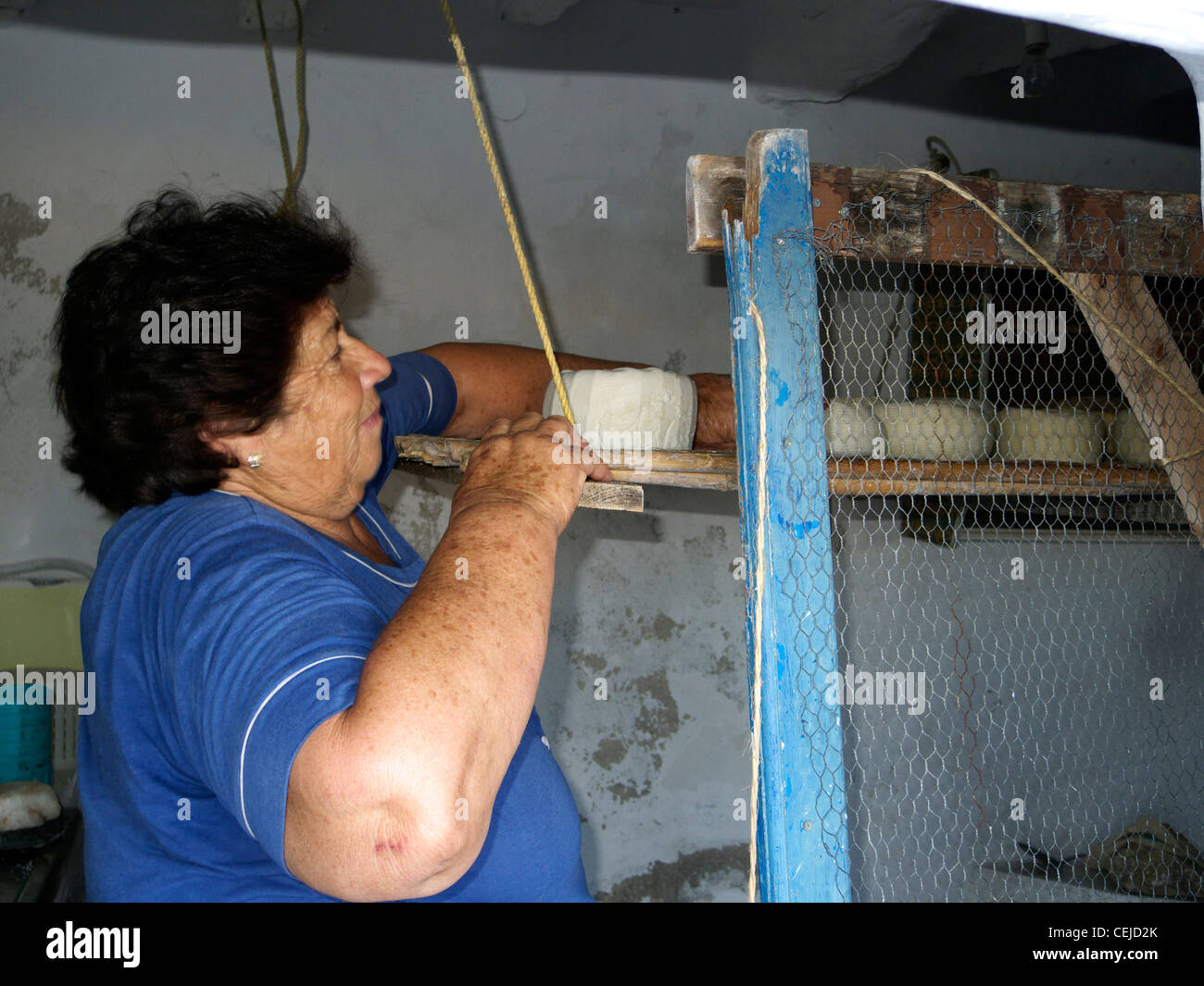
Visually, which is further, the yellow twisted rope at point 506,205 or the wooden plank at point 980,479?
the wooden plank at point 980,479

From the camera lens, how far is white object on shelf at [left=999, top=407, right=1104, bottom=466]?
5.38 feet

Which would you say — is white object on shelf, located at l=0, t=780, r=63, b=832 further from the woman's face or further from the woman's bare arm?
the woman's bare arm

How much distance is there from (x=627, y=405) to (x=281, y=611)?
1.98 ft

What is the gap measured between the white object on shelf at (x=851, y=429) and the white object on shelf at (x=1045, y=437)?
1.01 feet

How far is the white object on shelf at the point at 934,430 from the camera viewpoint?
1.53 metres

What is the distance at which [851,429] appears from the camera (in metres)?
1.44

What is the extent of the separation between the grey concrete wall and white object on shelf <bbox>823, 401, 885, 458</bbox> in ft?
3.01

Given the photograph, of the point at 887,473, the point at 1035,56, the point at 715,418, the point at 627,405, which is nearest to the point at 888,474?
the point at 887,473

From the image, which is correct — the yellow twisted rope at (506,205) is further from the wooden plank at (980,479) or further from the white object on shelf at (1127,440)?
the white object on shelf at (1127,440)

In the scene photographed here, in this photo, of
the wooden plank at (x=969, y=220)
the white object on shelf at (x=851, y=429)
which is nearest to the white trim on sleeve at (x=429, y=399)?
the wooden plank at (x=969, y=220)

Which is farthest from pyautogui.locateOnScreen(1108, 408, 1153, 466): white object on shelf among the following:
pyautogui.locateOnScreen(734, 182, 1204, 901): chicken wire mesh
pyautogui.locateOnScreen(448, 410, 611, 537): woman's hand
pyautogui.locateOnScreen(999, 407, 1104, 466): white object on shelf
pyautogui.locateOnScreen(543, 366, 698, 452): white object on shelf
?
pyautogui.locateOnScreen(448, 410, 611, 537): woman's hand
